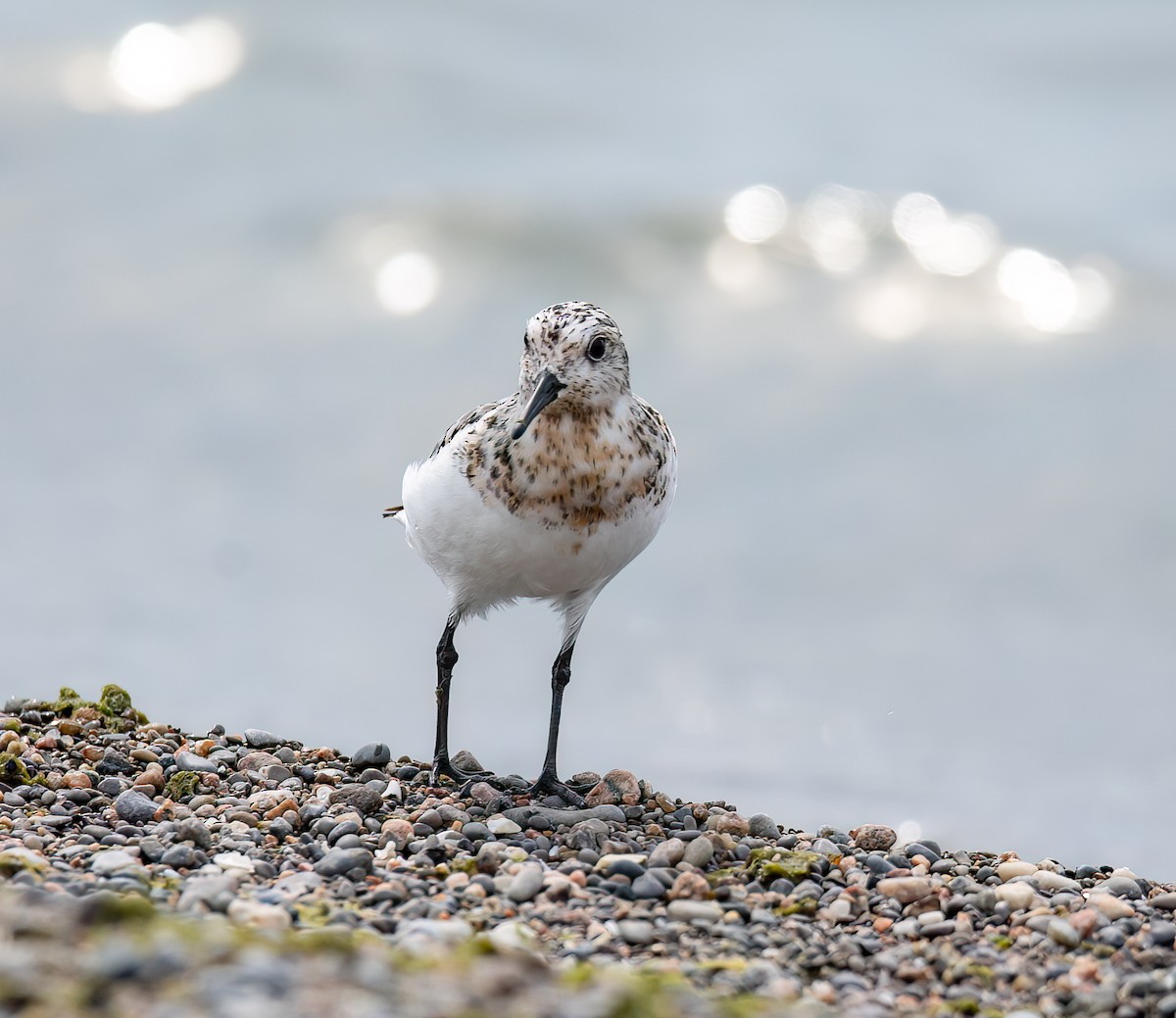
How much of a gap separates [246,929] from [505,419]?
8.86ft

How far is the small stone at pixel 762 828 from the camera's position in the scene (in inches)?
248

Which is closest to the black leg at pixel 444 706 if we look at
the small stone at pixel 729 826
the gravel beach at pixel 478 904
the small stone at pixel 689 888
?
the gravel beach at pixel 478 904

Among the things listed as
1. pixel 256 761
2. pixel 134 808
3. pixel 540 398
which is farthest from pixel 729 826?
pixel 134 808

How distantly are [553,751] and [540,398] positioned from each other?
71.7 inches

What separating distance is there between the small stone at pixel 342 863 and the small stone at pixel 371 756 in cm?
149

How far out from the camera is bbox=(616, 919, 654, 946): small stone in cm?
497

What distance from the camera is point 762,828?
631cm

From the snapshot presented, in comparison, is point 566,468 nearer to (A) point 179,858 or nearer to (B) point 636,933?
(B) point 636,933

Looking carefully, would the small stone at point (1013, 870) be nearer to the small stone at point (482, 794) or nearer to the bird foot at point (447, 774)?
the small stone at point (482, 794)

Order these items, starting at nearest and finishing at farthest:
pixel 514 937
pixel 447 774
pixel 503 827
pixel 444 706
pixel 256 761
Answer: pixel 514 937
pixel 503 827
pixel 256 761
pixel 447 774
pixel 444 706

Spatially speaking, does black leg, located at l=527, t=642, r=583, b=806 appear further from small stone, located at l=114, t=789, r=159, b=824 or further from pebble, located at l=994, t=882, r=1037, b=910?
pebble, located at l=994, t=882, r=1037, b=910

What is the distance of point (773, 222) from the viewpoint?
1503 cm

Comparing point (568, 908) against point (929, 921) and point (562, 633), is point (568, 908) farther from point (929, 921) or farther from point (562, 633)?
point (562, 633)

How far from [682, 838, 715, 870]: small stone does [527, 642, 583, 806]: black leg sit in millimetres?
1020
